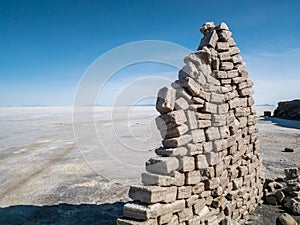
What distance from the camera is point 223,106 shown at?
6.23 metres

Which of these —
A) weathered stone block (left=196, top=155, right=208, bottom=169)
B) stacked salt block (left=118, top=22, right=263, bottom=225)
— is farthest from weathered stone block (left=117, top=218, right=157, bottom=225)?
weathered stone block (left=196, top=155, right=208, bottom=169)

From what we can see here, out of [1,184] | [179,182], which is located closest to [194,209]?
[179,182]

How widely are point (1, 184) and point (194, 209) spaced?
890 centimetres

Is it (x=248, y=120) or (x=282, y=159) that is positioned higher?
(x=248, y=120)

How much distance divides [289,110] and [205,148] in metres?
40.6

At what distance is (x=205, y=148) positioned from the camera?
18.5ft

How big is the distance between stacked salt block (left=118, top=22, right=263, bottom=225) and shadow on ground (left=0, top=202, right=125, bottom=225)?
267 centimetres

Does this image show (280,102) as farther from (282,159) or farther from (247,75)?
(247,75)

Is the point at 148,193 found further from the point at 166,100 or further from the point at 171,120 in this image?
the point at 166,100

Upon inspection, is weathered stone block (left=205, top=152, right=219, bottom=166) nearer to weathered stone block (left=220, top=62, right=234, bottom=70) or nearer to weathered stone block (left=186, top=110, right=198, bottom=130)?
weathered stone block (left=186, top=110, right=198, bottom=130)

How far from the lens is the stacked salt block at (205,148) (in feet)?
15.7

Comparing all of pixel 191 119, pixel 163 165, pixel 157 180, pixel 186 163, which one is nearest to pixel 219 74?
pixel 191 119

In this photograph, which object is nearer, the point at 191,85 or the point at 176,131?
the point at 176,131

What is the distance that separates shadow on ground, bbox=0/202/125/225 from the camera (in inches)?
278
